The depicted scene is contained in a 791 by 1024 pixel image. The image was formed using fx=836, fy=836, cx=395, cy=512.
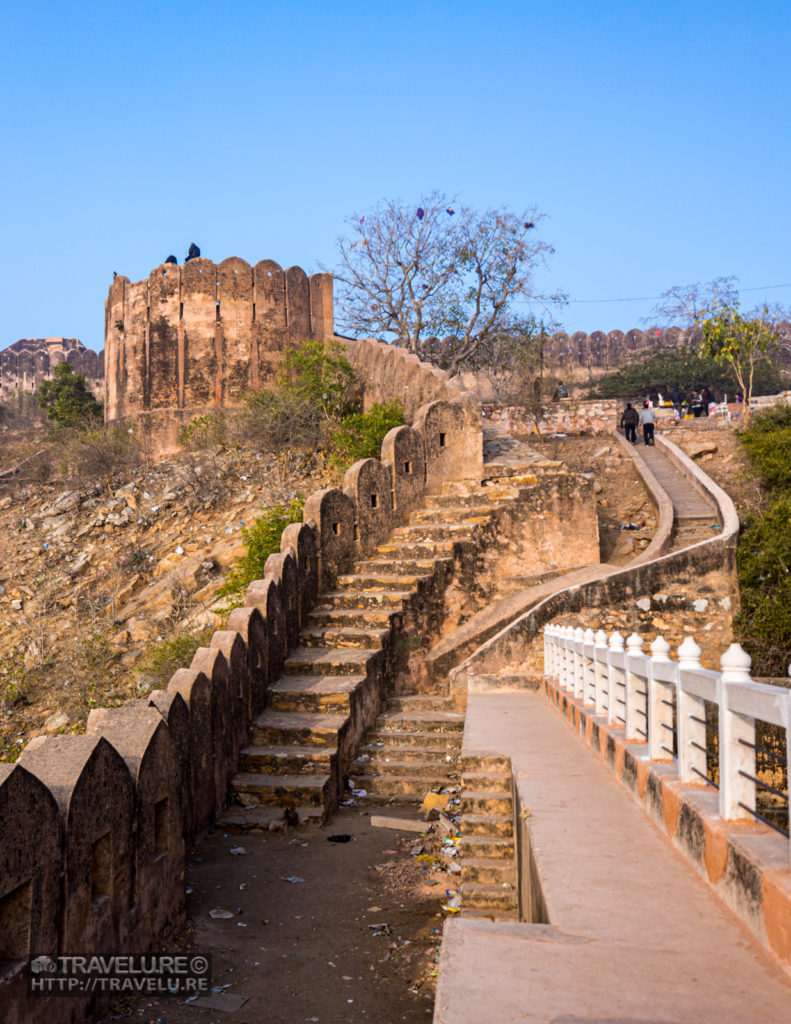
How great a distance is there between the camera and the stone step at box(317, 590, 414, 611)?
9109 millimetres

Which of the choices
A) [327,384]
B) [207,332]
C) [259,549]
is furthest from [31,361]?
[259,549]

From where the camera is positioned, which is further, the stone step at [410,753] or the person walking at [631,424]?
the person walking at [631,424]

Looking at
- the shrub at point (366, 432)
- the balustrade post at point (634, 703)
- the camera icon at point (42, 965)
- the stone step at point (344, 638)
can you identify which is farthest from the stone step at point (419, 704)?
the camera icon at point (42, 965)

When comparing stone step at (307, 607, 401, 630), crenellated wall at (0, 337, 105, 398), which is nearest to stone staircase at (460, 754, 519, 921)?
stone step at (307, 607, 401, 630)

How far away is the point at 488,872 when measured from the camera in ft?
17.1

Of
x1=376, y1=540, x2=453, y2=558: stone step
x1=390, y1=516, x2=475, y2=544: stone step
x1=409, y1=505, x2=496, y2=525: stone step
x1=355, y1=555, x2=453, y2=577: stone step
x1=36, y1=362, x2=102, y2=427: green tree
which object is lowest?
x1=355, y1=555, x2=453, y2=577: stone step

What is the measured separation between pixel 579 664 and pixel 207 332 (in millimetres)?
13935

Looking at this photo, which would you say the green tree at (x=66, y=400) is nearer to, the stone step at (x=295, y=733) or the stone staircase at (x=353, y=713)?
the stone staircase at (x=353, y=713)

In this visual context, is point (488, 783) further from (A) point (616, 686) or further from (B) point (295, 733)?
(B) point (295, 733)

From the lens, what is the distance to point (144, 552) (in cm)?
1434

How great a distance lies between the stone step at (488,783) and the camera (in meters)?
5.48

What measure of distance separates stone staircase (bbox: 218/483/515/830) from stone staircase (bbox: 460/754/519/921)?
156cm

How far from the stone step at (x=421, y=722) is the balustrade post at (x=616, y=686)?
9.24ft

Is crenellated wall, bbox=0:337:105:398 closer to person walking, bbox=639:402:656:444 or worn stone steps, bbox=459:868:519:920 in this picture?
person walking, bbox=639:402:656:444
